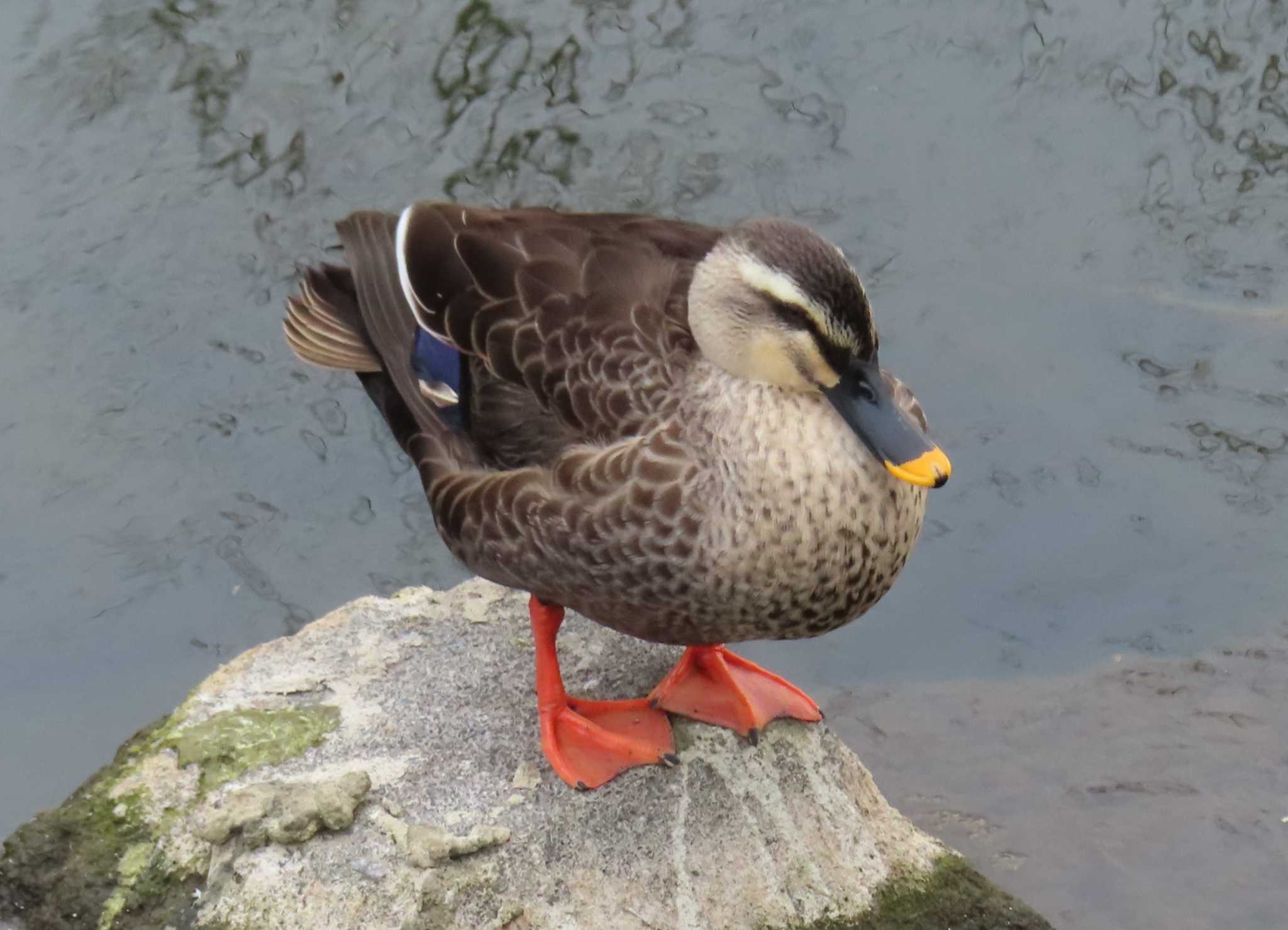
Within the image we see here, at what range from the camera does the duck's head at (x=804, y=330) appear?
3.36 m

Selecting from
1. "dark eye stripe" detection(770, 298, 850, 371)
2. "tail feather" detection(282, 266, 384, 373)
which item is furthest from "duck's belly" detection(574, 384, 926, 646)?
"tail feather" detection(282, 266, 384, 373)

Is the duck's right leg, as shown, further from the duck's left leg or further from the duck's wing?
the duck's wing

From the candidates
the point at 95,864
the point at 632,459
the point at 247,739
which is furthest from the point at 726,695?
the point at 95,864

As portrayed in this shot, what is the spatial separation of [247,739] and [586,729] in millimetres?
799

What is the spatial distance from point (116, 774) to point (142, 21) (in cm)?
401

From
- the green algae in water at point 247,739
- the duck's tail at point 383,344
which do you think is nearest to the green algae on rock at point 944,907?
the green algae in water at point 247,739

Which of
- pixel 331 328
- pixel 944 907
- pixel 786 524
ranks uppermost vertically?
pixel 786 524

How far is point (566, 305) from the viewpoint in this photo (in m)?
3.77

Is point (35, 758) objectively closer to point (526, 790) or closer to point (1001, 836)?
point (526, 790)

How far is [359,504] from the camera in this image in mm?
5867

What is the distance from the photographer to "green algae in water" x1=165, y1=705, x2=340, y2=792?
396 centimetres

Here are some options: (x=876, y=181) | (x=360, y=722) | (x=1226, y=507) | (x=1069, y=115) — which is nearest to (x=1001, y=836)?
(x=1226, y=507)

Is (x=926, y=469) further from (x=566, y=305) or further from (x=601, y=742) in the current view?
→ (x=601, y=742)

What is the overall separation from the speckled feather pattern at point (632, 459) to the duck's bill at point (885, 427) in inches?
3.4
